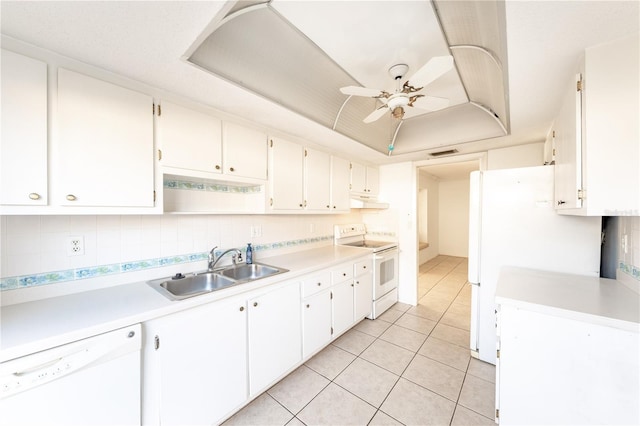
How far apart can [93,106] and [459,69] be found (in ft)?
7.90

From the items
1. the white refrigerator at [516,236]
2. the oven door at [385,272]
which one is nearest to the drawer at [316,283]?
A: the oven door at [385,272]

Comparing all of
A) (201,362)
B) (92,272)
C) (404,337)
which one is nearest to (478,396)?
(404,337)

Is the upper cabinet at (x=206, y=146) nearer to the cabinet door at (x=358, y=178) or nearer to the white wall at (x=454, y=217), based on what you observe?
the cabinet door at (x=358, y=178)

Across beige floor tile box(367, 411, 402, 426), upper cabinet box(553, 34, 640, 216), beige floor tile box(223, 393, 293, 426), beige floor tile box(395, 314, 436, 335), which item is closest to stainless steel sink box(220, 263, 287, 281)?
beige floor tile box(223, 393, 293, 426)

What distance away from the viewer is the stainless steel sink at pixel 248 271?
203 centimetres

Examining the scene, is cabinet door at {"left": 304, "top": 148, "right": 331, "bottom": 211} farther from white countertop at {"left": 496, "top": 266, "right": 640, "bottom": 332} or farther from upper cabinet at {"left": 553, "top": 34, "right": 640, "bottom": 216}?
upper cabinet at {"left": 553, "top": 34, "right": 640, "bottom": 216}

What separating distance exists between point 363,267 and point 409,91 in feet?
6.47

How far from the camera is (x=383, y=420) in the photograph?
157 centimetres

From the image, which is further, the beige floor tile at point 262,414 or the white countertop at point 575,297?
the beige floor tile at point 262,414

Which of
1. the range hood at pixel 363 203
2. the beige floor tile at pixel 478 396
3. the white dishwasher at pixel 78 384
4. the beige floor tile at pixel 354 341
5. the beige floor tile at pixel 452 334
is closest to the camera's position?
the white dishwasher at pixel 78 384

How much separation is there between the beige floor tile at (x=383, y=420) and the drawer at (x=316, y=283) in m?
Result: 0.97

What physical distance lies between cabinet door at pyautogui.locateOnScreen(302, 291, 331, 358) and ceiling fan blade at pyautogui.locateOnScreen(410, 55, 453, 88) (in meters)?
1.86

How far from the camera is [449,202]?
6.79m

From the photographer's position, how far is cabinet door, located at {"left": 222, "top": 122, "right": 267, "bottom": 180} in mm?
1860
